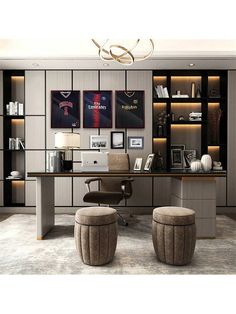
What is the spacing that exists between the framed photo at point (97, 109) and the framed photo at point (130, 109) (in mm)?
170

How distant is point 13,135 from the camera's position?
534cm

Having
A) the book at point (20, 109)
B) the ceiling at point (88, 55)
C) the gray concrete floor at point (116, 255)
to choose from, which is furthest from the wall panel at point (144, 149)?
the book at point (20, 109)

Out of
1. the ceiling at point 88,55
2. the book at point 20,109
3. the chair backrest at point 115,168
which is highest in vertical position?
the ceiling at point 88,55

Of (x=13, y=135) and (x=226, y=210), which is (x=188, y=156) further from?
(x=13, y=135)

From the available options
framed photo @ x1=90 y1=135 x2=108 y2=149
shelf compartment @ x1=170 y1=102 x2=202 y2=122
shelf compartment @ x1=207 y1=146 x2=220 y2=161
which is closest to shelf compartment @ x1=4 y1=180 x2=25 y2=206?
framed photo @ x1=90 y1=135 x2=108 y2=149

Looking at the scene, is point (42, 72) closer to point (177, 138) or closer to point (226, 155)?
point (177, 138)

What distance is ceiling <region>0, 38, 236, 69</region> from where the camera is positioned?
14.1 feet

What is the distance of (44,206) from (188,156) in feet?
9.81

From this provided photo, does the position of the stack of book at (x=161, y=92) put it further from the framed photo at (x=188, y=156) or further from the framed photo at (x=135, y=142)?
the framed photo at (x=188, y=156)

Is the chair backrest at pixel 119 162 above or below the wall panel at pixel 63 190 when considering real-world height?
above

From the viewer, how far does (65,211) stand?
5117 mm

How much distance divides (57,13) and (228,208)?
5.46 metres

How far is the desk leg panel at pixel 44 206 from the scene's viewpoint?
349cm
